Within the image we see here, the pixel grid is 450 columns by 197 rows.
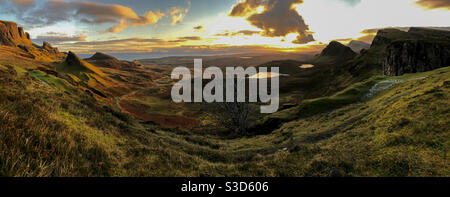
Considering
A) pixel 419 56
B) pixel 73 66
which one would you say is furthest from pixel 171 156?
pixel 73 66

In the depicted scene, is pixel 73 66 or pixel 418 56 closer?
pixel 418 56

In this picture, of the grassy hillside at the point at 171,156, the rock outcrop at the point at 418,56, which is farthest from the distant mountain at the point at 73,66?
the rock outcrop at the point at 418,56

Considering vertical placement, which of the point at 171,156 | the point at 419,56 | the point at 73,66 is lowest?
the point at 171,156

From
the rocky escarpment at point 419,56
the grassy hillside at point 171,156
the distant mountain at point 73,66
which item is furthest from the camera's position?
the distant mountain at point 73,66

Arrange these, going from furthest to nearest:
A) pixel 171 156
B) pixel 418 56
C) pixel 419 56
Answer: pixel 418 56 → pixel 419 56 → pixel 171 156

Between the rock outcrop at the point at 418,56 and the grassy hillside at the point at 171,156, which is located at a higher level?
the rock outcrop at the point at 418,56

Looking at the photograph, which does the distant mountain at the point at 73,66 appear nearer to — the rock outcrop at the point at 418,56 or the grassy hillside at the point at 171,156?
the grassy hillside at the point at 171,156

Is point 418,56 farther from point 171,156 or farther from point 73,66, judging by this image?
point 73,66

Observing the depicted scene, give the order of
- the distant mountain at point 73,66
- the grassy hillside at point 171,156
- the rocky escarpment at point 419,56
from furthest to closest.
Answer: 1. the distant mountain at point 73,66
2. the rocky escarpment at point 419,56
3. the grassy hillside at point 171,156

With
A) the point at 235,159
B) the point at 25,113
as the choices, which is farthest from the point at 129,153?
the point at 235,159

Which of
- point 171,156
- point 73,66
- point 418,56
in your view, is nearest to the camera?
point 171,156

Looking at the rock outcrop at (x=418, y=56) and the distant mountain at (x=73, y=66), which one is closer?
the rock outcrop at (x=418, y=56)

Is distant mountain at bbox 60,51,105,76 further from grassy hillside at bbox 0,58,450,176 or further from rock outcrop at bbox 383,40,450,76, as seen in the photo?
rock outcrop at bbox 383,40,450,76

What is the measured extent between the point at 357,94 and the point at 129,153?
4810 cm
